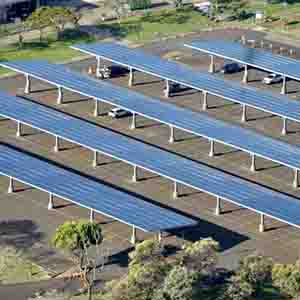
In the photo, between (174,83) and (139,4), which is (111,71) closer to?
(174,83)

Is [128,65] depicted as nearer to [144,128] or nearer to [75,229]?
[144,128]

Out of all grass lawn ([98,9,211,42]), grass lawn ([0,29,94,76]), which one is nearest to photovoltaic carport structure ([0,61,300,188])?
grass lawn ([0,29,94,76])

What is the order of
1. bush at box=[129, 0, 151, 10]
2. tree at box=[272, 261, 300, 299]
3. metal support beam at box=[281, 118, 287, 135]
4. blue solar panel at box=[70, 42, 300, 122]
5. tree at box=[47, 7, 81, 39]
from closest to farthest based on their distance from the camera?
tree at box=[272, 261, 300, 299] → metal support beam at box=[281, 118, 287, 135] → blue solar panel at box=[70, 42, 300, 122] → tree at box=[47, 7, 81, 39] → bush at box=[129, 0, 151, 10]

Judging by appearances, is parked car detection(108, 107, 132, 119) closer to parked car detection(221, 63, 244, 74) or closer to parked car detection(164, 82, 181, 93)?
parked car detection(164, 82, 181, 93)

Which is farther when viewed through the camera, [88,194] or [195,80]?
[195,80]

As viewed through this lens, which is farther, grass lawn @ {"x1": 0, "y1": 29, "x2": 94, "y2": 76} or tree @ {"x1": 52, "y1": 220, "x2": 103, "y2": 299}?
grass lawn @ {"x1": 0, "y1": 29, "x2": 94, "y2": 76}

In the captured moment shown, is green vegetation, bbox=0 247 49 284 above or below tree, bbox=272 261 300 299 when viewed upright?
below

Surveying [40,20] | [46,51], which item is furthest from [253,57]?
[40,20]
